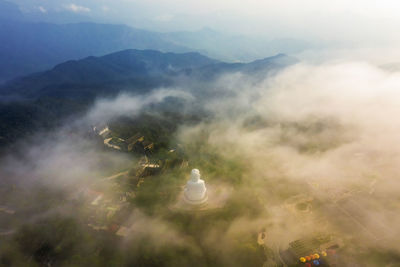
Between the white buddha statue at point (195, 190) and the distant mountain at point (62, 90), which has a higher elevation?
the white buddha statue at point (195, 190)

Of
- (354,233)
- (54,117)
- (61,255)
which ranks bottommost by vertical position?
(54,117)

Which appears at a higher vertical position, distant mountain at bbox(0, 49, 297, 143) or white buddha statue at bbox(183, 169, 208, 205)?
white buddha statue at bbox(183, 169, 208, 205)

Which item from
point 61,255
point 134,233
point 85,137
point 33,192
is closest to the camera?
point 61,255

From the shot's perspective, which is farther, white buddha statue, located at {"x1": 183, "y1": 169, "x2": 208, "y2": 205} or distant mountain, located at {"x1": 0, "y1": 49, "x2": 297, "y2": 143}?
distant mountain, located at {"x1": 0, "y1": 49, "x2": 297, "y2": 143}

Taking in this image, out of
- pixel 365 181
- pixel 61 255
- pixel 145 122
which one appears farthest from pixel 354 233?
pixel 145 122

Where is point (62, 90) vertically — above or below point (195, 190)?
below

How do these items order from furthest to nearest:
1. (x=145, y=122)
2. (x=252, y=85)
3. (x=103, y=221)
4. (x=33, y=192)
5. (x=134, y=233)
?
(x=252, y=85), (x=145, y=122), (x=33, y=192), (x=103, y=221), (x=134, y=233)

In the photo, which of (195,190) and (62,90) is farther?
(62,90)

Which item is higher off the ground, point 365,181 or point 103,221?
point 365,181

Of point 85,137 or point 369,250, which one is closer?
point 369,250

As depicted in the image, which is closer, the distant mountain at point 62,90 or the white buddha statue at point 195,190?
the white buddha statue at point 195,190

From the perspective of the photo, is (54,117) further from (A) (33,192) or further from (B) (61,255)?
(B) (61,255)
